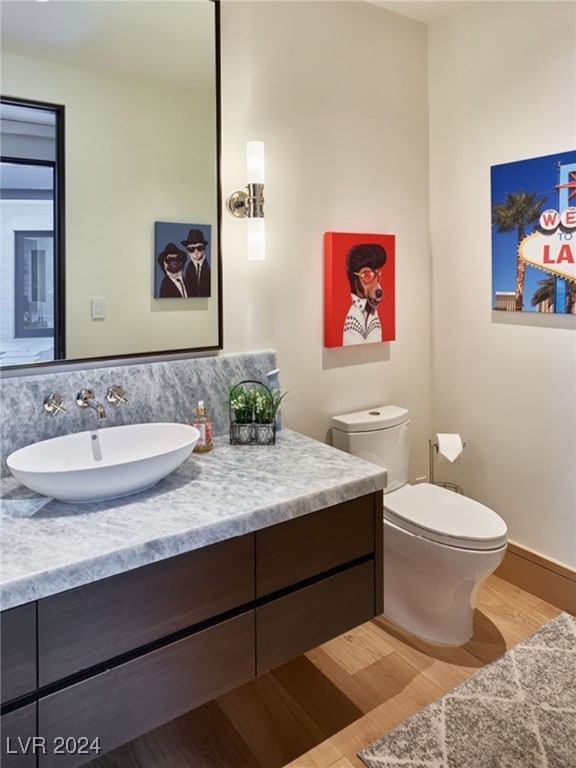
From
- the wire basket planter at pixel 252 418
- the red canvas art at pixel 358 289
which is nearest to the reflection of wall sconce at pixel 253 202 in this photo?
the red canvas art at pixel 358 289

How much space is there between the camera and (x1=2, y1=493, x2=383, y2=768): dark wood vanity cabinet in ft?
3.67

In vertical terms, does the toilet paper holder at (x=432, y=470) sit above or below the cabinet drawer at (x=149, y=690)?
above

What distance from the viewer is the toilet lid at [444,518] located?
1.91 meters

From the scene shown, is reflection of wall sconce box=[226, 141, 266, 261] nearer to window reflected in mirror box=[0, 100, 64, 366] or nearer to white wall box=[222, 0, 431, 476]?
white wall box=[222, 0, 431, 476]

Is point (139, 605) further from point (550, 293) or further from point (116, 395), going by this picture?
point (550, 293)

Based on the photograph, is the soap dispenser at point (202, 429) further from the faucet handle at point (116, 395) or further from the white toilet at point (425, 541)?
the white toilet at point (425, 541)

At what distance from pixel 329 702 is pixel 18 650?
112 centimetres

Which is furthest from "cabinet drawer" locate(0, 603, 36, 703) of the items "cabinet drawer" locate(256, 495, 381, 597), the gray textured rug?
the gray textured rug

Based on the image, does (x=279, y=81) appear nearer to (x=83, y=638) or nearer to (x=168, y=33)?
(x=168, y=33)

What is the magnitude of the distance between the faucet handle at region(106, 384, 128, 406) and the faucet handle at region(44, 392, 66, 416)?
0.47 ft

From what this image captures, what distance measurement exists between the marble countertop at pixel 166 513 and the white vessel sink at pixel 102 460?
0.18 ft

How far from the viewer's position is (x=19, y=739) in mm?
1083

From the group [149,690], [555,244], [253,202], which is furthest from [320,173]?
[149,690]

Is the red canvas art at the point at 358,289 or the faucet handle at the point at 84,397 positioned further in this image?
the red canvas art at the point at 358,289
